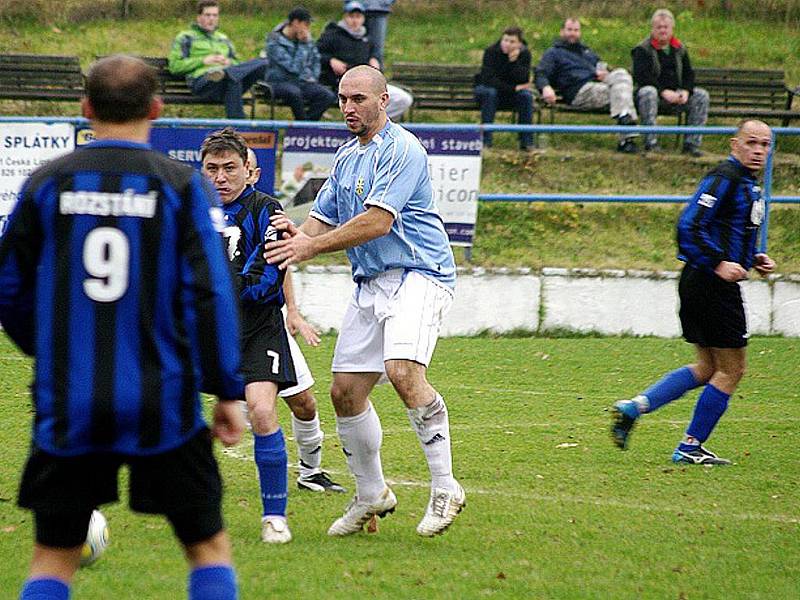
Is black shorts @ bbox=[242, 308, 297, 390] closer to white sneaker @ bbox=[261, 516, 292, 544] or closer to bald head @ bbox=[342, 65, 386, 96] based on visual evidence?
white sneaker @ bbox=[261, 516, 292, 544]

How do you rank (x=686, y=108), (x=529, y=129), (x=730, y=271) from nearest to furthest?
(x=730, y=271)
(x=529, y=129)
(x=686, y=108)

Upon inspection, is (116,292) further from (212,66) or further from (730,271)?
(212,66)

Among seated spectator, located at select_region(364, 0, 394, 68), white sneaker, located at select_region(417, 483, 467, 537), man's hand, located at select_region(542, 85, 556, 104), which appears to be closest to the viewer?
white sneaker, located at select_region(417, 483, 467, 537)

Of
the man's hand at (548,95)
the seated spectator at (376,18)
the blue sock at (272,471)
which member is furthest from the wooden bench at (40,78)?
the blue sock at (272,471)

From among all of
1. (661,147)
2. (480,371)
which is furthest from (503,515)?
(661,147)

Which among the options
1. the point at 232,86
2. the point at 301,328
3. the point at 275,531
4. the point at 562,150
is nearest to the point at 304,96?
the point at 232,86

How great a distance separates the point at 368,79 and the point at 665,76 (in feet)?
36.7

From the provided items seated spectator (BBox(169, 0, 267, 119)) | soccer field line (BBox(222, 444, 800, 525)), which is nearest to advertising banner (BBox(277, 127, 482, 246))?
seated spectator (BBox(169, 0, 267, 119))

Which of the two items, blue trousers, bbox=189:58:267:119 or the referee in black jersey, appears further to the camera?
blue trousers, bbox=189:58:267:119

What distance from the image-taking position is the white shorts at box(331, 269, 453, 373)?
6039 millimetres

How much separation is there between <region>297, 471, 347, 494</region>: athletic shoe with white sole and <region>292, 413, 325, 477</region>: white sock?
2cm

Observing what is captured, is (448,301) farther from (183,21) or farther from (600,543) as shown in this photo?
(183,21)

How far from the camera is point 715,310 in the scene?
7.76 meters

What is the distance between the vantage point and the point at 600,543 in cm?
608
